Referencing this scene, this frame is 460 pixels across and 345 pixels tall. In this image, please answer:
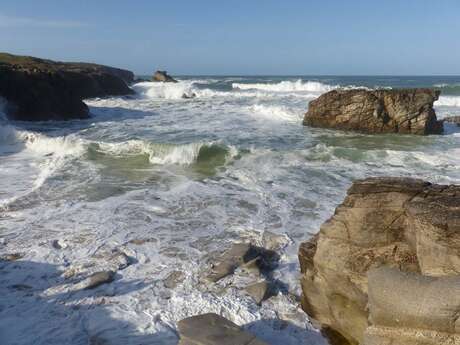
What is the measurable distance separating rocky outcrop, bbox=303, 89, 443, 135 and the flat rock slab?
54.1ft

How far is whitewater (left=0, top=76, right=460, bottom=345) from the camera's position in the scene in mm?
5043

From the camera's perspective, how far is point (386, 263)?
429 cm

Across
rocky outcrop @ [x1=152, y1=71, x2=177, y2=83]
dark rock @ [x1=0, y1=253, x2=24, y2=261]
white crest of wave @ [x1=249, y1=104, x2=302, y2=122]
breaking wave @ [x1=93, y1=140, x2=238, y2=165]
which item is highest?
rocky outcrop @ [x1=152, y1=71, x2=177, y2=83]

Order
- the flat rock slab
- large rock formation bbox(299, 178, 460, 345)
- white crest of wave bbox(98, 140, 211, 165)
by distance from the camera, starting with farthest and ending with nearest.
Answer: white crest of wave bbox(98, 140, 211, 165) < the flat rock slab < large rock formation bbox(299, 178, 460, 345)

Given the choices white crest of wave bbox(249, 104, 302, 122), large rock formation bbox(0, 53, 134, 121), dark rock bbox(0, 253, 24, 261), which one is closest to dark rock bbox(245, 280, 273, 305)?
dark rock bbox(0, 253, 24, 261)

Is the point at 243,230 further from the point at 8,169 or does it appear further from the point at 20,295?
the point at 8,169

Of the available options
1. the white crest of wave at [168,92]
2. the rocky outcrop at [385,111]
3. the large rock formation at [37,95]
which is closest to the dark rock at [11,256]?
the rocky outcrop at [385,111]

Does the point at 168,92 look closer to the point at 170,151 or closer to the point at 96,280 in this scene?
the point at 170,151

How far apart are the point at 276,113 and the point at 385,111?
7740 millimetres

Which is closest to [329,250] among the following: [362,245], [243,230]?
[362,245]

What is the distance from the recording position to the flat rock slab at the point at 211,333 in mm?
4051

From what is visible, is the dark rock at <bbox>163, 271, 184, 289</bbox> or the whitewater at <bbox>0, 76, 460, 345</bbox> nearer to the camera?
the whitewater at <bbox>0, 76, 460, 345</bbox>

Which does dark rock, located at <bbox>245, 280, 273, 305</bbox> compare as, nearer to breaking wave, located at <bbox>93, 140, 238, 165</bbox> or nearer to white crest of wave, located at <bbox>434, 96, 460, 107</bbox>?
breaking wave, located at <bbox>93, 140, 238, 165</bbox>

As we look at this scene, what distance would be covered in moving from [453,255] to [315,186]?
6.91 m
